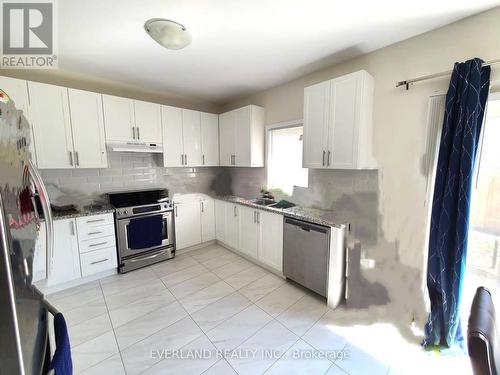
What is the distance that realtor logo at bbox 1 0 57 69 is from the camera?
146cm

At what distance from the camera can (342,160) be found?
6.77 ft

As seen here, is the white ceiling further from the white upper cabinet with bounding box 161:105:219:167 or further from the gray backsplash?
the gray backsplash

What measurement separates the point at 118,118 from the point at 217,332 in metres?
2.80

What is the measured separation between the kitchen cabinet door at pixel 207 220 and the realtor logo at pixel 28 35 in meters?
2.54

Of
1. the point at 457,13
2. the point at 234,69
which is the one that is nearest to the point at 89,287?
the point at 234,69

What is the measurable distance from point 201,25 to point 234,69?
2.83 feet

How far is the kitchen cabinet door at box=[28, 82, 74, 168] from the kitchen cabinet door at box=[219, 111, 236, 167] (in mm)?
2064

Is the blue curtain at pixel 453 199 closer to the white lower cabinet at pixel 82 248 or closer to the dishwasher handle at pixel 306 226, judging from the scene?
the dishwasher handle at pixel 306 226

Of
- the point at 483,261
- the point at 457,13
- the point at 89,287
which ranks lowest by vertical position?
the point at 89,287

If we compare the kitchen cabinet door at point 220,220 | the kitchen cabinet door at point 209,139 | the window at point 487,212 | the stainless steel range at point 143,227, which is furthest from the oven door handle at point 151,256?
the window at point 487,212

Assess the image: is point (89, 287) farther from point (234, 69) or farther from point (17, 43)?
point (234, 69)

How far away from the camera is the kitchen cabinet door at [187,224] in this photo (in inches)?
132

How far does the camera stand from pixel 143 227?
115 inches

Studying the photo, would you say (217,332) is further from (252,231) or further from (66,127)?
(66,127)
